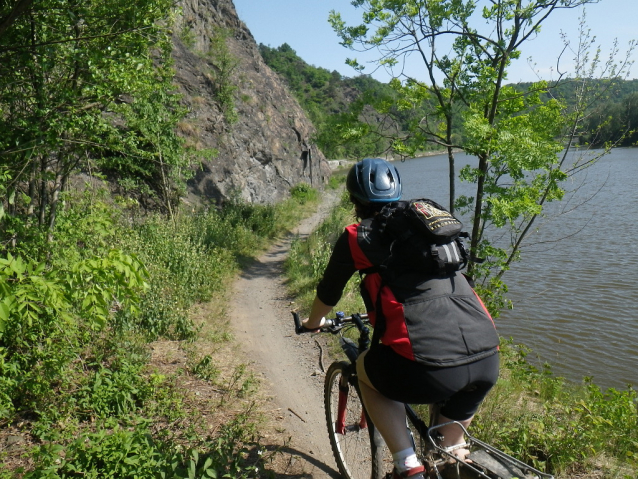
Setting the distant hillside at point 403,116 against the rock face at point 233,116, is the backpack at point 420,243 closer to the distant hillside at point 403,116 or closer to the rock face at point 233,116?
the distant hillside at point 403,116

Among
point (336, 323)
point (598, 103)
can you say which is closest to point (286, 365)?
point (336, 323)

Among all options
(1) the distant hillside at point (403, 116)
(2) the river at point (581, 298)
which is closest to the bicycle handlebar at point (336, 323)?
(2) the river at point (581, 298)

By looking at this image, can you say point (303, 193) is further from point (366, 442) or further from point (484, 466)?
point (484, 466)

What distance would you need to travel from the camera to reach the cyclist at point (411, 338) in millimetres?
2410

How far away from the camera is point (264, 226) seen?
16219 mm

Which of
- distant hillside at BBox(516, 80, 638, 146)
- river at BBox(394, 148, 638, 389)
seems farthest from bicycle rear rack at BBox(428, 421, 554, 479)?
distant hillside at BBox(516, 80, 638, 146)

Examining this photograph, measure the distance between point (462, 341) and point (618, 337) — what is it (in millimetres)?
9274

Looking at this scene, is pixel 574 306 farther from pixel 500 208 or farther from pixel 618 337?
pixel 500 208

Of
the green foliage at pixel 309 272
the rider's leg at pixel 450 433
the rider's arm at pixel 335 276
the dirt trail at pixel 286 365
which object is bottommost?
the dirt trail at pixel 286 365

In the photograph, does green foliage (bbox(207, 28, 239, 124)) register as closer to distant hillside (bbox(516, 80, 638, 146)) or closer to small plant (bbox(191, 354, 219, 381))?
distant hillside (bbox(516, 80, 638, 146))

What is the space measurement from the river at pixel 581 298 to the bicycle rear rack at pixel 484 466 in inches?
258

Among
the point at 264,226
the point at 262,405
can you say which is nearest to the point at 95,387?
the point at 262,405

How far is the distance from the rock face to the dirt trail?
4.93 m

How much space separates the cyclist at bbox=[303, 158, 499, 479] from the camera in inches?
94.9
